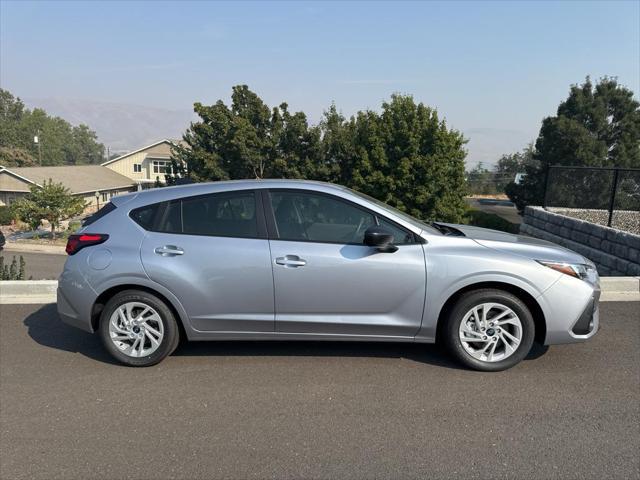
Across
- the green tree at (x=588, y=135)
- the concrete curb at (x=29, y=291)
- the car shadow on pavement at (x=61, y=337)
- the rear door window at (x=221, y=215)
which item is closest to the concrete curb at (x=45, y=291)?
the concrete curb at (x=29, y=291)

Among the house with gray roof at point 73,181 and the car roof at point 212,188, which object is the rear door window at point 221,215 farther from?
the house with gray roof at point 73,181

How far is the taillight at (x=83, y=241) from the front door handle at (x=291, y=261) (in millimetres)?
1518

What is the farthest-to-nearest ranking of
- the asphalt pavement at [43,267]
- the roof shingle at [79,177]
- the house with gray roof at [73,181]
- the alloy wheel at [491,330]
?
the roof shingle at [79,177] < the house with gray roof at [73,181] < the asphalt pavement at [43,267] < the alloy wheel at [491,330]

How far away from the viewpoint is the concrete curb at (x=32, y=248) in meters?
32.5

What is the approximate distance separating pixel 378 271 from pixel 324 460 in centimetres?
153

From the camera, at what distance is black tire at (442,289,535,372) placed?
3889 mm

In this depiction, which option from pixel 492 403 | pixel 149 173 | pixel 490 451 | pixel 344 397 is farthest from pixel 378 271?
pixel 149 173

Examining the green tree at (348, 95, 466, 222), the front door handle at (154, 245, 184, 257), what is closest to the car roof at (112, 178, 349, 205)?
the front door handle at (154, 245, 184, 257)

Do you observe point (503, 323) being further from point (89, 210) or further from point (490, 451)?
point (89, 210)

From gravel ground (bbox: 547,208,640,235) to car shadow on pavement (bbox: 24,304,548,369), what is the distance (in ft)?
25.1

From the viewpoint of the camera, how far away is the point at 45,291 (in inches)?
238

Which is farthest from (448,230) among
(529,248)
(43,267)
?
(43,267)

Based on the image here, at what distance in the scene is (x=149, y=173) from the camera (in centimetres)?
6525

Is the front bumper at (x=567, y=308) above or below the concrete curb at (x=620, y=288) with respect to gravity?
above
